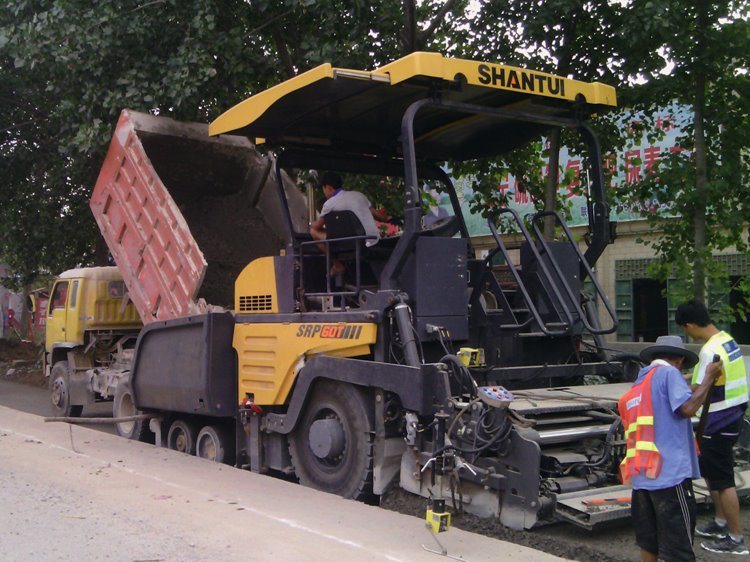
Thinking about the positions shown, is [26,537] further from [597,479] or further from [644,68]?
[644,68]

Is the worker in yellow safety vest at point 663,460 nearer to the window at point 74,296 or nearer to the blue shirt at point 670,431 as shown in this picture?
the blue shirt at point 670,431

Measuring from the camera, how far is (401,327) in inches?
221

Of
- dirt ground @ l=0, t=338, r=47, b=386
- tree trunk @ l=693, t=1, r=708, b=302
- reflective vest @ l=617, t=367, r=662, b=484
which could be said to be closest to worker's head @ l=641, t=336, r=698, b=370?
reflective vest @ l=617, t=367, r=662, b=484

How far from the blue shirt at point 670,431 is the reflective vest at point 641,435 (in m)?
0.03

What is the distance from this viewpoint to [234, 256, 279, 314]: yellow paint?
23.0ft

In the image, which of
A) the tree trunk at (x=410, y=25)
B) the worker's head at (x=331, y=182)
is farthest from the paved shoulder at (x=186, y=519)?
the tree trunk at (x=410, y=25)

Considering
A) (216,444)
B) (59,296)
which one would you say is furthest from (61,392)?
(216,444)

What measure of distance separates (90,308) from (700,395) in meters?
9.24

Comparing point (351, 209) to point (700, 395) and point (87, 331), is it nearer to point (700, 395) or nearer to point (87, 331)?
point (700, 395)

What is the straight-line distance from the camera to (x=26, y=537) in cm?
506

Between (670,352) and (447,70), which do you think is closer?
Answer: (670,352)

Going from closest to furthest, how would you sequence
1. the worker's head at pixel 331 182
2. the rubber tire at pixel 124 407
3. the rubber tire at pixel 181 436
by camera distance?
1. the worker's head at pixel 331 182
2. the rubber tire at pixel 181 436
3. the rubber tire at pixel 124 407

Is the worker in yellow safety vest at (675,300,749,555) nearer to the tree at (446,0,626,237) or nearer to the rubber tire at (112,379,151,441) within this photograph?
the tree at (446,0,626,237)

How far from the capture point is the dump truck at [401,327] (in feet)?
17.3
